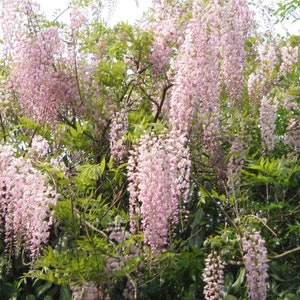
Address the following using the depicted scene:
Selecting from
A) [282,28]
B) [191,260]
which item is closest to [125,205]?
[191,260]

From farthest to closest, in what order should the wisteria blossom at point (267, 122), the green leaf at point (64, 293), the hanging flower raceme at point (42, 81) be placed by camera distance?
the hanging flower raceme at point (42, 81)
the wisteria blossom at point (267, 122)
the green leaf at point (64, 293)

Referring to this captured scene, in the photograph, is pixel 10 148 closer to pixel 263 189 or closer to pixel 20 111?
pixel 20 111

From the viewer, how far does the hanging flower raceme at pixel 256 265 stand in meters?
4.38

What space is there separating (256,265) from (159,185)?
28.5 inches

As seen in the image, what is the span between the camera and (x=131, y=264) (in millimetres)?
4480

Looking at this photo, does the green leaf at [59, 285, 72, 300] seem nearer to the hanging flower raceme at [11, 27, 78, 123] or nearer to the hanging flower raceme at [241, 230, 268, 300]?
the hanging flower raceme at [241, 230, 268, 300]

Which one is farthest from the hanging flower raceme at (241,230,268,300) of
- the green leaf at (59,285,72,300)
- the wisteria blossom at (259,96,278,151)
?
the green leaf at (59,285,72,300)

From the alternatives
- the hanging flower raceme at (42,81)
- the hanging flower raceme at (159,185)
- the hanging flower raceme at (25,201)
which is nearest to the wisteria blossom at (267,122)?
the hanging flower raceme at (159,185)

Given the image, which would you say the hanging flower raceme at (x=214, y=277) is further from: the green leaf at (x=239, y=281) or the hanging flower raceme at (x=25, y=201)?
the hanging flower raceme at (x=25, y=201)

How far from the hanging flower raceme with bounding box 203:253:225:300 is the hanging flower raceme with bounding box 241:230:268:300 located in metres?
0.16

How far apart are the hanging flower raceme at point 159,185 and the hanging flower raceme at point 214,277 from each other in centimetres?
29

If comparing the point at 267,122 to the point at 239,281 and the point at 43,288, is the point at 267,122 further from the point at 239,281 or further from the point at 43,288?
the point at 43,288

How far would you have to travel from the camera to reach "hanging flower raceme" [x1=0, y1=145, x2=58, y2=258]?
14.6 feet

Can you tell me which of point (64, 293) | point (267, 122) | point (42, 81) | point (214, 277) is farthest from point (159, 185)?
point (42, 81)
